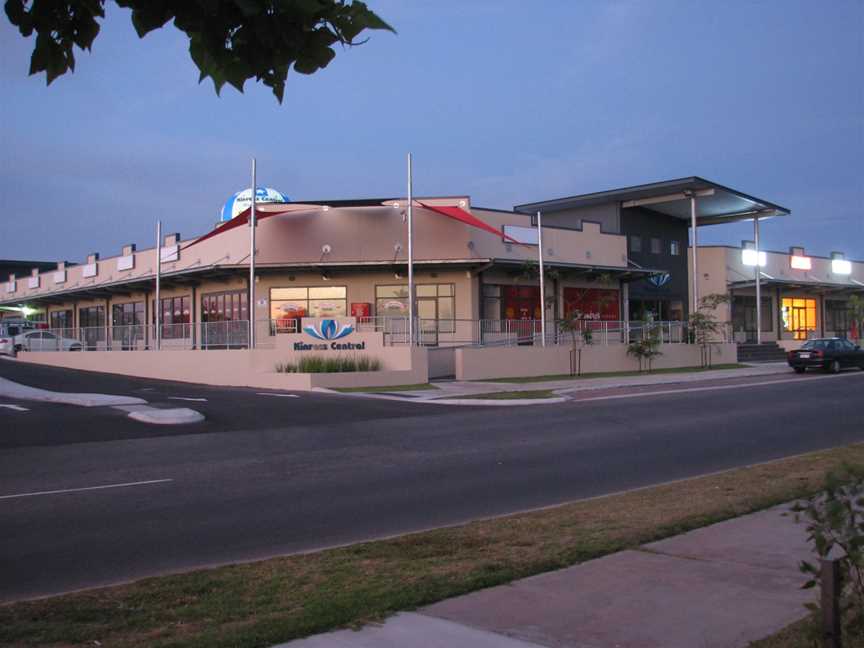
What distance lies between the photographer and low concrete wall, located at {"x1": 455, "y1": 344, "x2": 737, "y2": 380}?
31.5 meters

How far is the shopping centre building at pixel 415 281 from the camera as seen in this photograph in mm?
31797

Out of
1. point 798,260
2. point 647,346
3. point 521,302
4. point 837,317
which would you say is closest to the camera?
point 647,346

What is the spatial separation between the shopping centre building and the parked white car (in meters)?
0.16

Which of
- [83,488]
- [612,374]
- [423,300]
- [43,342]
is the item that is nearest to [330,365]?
[423,300]

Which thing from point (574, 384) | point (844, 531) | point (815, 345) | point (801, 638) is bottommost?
point (801, 638)

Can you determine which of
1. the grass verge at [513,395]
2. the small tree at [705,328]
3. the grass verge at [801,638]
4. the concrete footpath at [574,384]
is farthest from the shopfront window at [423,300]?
the grass verge at [801,638]

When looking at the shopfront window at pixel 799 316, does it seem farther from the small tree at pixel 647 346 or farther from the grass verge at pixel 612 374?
the small tree at pixel 647 346

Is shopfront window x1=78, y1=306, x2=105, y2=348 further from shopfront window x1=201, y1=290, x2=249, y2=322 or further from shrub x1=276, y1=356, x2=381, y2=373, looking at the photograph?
shrub x1=276, y1=356, x2=381, y2=373

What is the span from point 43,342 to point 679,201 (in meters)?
33.2

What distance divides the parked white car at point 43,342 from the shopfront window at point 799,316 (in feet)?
137

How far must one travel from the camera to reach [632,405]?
73.7 feet

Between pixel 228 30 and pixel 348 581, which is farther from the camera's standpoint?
pixel 348 581

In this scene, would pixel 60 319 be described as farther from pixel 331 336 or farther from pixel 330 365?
pixel 330 365

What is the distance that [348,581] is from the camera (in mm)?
6488
